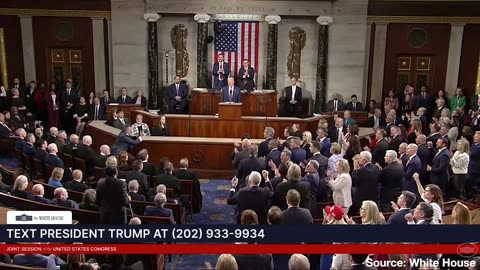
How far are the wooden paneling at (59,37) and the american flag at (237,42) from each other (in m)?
4.14

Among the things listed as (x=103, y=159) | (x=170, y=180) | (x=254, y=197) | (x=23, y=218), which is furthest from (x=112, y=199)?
(x=103, y=159)

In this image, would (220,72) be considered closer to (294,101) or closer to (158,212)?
(294,101)

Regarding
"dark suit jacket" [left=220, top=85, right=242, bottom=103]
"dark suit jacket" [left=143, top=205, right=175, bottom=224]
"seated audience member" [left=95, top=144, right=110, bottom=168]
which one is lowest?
"dark suit jacket" [left=143, top=205, right=175, bottom=224]

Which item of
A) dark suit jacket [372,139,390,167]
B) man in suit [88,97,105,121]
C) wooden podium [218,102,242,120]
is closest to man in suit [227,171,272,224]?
dark suit jacket [372,139,390,167]

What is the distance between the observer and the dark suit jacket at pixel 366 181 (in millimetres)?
8469

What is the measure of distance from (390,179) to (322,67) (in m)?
9.23

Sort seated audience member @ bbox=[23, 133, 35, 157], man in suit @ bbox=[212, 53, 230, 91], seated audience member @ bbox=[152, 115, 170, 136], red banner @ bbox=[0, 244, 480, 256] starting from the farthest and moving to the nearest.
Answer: man in suit @ bbox=[212, 53, 230, 91] → seated audience member @ bbox=[152, 115, 170, 136] → seated audience member @ bbox=[23, 133, 35, 157] → red banner @ bbox=[0, 244, 480, 256]

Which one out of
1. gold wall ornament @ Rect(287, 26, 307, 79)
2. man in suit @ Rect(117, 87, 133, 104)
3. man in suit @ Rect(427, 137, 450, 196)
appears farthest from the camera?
gold wall ornament @ Rect(287, 26, 307, 79)

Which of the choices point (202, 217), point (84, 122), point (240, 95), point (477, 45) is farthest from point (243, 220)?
point (477, 45)

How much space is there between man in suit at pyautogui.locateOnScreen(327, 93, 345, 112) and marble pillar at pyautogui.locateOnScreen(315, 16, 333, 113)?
297mm

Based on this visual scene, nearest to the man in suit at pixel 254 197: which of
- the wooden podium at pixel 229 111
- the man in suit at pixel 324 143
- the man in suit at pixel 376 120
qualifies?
the man in suit at pixel 324 143

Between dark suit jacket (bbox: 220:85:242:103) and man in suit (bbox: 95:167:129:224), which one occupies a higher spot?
dark suit jacket (bbox: 220:85:242:103)

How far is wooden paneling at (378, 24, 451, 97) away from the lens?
690 inches

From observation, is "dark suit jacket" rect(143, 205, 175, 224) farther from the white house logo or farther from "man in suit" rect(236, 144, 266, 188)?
"man in suit" rect(236, 144, 266, 188)
